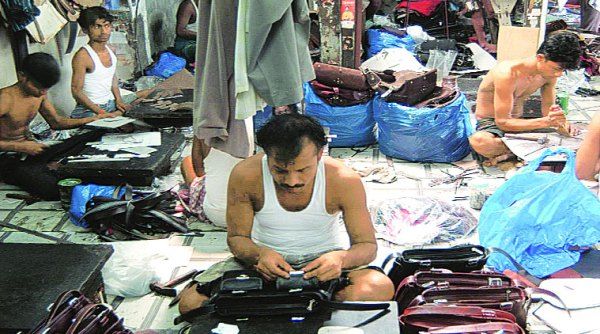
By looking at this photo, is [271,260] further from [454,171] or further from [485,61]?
[485,61]

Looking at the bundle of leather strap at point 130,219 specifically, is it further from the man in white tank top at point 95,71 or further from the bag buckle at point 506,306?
the bag buckle at point 506,306

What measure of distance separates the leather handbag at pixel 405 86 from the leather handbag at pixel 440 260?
2.47 meters

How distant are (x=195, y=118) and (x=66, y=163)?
1284 millimetres

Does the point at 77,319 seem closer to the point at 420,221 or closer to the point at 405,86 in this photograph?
the point at 420,221

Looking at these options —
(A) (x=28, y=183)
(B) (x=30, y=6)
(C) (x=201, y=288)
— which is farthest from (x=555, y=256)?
(B) (x=30, y=6)

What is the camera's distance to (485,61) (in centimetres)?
777

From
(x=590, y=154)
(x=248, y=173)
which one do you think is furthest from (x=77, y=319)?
(x=590, y=154)

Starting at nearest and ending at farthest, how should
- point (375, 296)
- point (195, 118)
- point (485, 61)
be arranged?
point (375, 296)
point (195, 118)
point (485, 61)

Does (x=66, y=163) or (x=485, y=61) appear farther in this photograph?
(x=485, y=61)

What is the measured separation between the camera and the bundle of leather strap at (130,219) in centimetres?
404

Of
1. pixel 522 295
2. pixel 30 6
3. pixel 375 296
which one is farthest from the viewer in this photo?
pixel 30 6

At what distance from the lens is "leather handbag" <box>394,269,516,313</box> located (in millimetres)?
2635

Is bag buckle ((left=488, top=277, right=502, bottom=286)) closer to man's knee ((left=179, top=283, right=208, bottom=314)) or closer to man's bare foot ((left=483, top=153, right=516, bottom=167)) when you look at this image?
man's knee ((left=179, top=283, right=208, bottom=314))

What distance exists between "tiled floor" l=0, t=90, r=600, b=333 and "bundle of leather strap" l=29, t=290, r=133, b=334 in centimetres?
79
